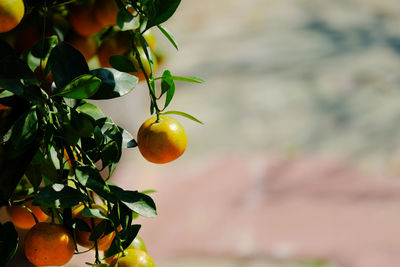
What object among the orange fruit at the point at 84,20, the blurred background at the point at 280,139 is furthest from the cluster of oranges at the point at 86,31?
the blurred background at the point at 280,139

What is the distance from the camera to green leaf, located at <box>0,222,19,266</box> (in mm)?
435

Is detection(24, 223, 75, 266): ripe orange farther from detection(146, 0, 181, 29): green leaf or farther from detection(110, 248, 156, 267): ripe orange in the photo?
detection(146, 0, 181, 29): green leaf

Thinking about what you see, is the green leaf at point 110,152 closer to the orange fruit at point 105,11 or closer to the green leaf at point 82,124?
the green leaf at point 82,124

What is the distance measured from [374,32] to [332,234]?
1.25m

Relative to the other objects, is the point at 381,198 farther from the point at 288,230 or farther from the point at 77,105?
the point at 77,105

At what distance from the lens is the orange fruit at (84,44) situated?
59cm

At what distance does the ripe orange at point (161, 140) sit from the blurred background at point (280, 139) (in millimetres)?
417

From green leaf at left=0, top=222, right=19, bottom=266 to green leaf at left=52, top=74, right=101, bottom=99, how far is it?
0.12 m

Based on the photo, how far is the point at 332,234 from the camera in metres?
1.52

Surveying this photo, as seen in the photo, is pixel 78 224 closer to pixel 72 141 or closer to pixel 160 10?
pixel 72 141

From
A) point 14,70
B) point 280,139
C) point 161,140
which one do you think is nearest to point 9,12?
point 14,70

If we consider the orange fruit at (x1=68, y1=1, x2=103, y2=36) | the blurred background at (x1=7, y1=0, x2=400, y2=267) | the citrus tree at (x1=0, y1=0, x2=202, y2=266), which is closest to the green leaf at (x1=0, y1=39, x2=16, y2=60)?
the citrus tree at (x1=0, y1=0, x2=202, y2=266)

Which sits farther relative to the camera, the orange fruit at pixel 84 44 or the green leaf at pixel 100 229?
the orange fruit at pixel 84 44

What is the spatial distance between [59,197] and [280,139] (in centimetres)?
157
